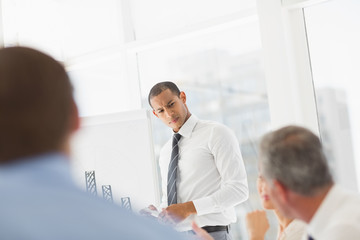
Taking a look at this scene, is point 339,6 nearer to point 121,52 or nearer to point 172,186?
point 172,186

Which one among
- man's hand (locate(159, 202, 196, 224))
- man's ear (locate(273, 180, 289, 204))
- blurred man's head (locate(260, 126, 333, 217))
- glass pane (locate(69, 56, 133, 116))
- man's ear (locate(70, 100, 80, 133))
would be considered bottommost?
man's hand (locate(159, 202, 196, 224))

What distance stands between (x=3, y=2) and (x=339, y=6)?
4.00m

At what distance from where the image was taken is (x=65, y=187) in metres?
0.66

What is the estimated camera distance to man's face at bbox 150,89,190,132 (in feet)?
10.3

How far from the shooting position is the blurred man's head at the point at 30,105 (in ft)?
2.28

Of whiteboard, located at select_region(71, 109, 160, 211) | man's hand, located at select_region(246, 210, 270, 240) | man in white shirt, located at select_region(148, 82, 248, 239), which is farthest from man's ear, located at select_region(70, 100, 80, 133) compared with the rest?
whiteboard, located at select_region(71, 109, 160, 211)

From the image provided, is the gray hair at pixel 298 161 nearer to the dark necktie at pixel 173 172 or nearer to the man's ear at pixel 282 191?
the man's ear at pixel 282 191

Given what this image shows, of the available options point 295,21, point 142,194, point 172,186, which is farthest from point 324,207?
point 295,21

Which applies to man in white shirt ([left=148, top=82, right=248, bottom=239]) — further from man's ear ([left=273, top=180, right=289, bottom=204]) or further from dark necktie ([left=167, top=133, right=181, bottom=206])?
man's ear ([left=273, top=180, right=289, bottom=204])

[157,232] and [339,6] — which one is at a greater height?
[339,6]

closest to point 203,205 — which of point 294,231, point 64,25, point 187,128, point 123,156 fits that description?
point 187,128

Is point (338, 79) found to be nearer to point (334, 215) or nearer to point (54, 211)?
point (334, 215)

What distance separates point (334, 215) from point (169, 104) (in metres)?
1.93

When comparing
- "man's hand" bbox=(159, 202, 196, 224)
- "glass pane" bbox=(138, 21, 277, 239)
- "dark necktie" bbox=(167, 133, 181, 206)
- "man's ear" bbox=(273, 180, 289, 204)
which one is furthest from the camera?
"glass pane" bbox=(138, 21, 277, 239)
